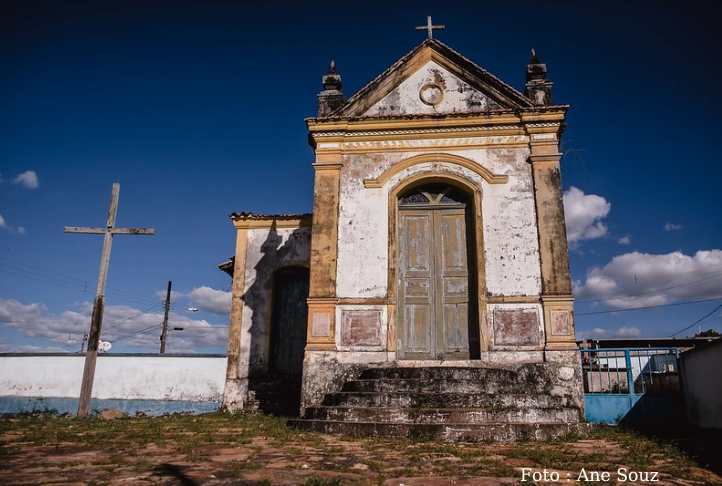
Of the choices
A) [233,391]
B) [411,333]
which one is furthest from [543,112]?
[233,391]

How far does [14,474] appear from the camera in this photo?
4305 mm

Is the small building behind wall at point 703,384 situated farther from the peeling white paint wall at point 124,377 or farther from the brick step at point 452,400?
the peeling white paint wall at point 124,377

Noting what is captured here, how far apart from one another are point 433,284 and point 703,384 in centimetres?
447

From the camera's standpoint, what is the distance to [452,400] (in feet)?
23.5

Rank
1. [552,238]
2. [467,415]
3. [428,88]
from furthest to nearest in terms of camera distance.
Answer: [428,88]
[552,238]
[467,415]

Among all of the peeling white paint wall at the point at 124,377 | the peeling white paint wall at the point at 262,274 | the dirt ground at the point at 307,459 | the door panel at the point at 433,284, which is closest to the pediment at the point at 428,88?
the door panel at the point at 433,284

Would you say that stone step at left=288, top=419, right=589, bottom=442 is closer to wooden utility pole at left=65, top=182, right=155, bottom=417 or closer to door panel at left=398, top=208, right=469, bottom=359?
door panel at left=398, top=208, right=469, bottom=359

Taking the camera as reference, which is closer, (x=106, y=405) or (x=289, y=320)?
(x=106, y=405)

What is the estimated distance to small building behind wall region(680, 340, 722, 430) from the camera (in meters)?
7.30

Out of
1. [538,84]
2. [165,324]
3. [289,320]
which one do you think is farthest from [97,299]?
[165,324]

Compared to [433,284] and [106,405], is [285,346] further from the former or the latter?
[433,284]

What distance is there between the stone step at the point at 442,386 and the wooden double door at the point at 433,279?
4.38 ft

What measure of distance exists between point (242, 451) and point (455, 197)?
6.32 meters

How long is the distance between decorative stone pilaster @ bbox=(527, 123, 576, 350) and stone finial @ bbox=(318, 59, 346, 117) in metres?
3.84
